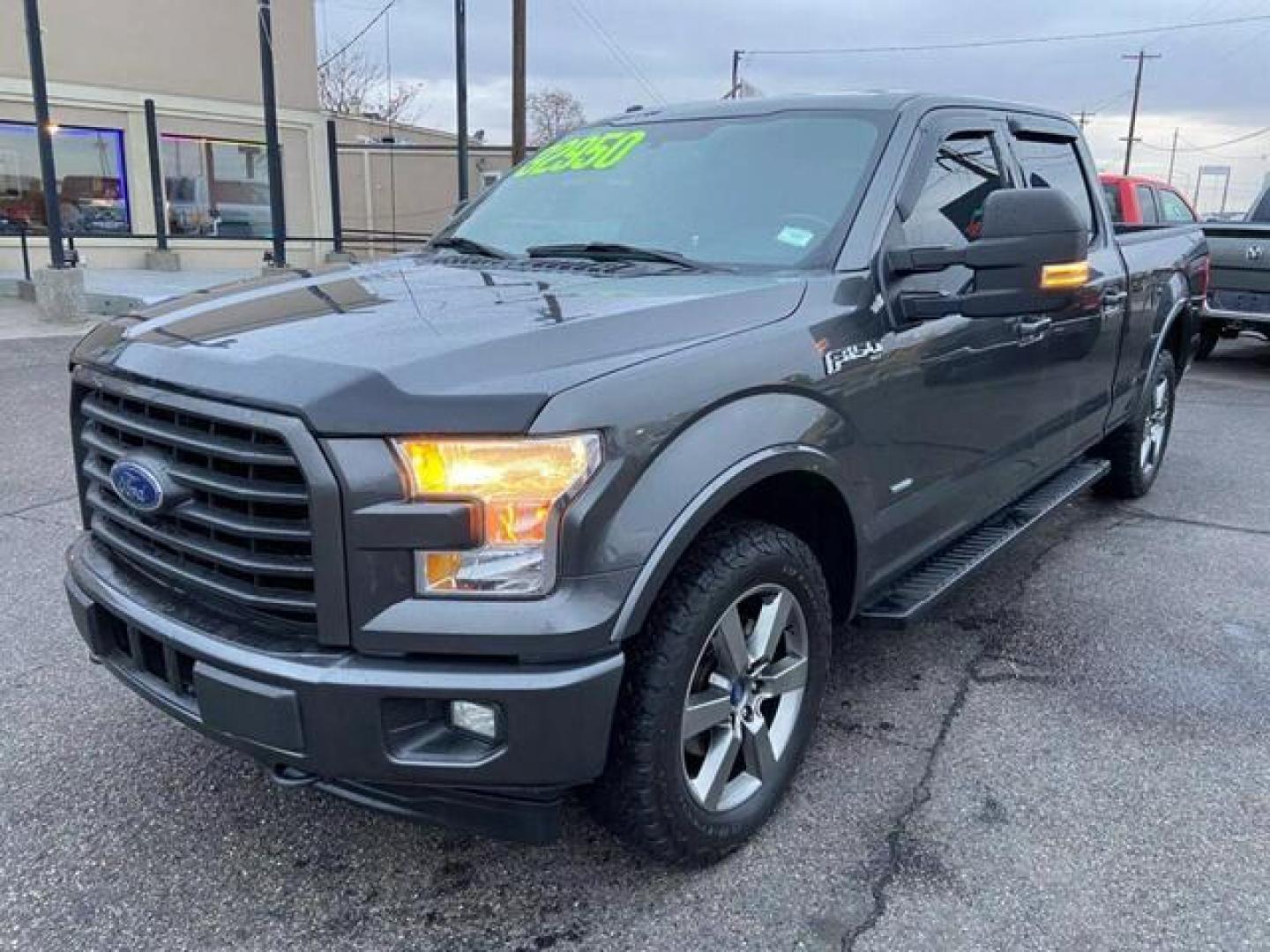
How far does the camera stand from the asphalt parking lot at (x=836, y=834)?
235 centimetres

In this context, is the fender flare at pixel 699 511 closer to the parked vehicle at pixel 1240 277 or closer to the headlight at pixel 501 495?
the headlight at pixel 501 495

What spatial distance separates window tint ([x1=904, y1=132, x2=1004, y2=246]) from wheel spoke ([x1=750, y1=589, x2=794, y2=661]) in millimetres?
1238

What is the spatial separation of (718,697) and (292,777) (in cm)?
98

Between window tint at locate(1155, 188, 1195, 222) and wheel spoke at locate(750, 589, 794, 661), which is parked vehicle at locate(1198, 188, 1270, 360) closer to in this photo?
window tint at locate(1155, 188, 1195, 222)

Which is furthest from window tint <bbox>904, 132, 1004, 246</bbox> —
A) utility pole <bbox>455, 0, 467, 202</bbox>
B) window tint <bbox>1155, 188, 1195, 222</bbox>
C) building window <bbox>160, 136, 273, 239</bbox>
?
building window <bbox>160, 136, 273, 239</bbox>

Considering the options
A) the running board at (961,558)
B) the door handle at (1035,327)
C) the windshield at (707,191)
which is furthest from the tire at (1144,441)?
the windshield at (707,191)

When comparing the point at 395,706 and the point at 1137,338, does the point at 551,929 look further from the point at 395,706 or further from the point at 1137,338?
the point at 1137,338

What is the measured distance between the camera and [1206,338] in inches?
440

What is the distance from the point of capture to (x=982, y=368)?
3.41 meters

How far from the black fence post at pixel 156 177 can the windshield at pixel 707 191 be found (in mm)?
16673

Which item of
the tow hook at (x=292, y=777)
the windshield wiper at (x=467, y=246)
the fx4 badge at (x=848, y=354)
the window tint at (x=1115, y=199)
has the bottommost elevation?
the tow hook at (x=292, y=777)

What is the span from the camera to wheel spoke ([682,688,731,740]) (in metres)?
2.39

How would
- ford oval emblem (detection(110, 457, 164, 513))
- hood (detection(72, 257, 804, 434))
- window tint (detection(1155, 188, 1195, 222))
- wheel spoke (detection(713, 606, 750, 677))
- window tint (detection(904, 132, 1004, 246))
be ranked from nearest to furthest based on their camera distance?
hood (detection(72, 257, 804, 434)) < ford oval emblem (detection(110, 457, 164, 513)) < wheel spoke (detection(713, 606, 750, 677)) < window tint (detection(904, 132, 1004, 246)) < window tint (detection(1155, 188, 1195, 222))

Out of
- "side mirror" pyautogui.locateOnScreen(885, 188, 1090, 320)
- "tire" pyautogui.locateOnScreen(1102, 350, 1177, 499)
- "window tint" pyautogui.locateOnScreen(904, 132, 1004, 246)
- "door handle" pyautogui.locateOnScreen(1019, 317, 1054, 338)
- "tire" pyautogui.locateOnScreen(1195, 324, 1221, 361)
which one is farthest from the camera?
"tire" pyautogui.locateOnScreen(1195, 324, 1221, 361)
